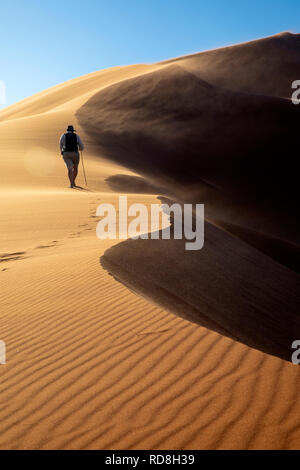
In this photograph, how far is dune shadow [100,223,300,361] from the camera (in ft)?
17.4

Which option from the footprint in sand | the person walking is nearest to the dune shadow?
the footprint in sand

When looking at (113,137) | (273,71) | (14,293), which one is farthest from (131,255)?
Result: (273,71)

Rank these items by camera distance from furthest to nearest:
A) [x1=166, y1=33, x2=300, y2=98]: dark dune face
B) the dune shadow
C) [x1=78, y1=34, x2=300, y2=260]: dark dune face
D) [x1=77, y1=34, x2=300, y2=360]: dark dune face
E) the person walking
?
[x1=166, y1=33, x2=300, y2=98]: dark dune face → [x1=78, y1=34, x2=300, y2=260]: dark dune face → the person walking → [x1=77, y1=34, x2=300, y2=360]: dark dune face → the dune shadow

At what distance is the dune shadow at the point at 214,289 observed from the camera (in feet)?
17.4

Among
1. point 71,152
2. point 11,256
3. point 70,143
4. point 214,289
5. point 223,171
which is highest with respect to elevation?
point 70,143

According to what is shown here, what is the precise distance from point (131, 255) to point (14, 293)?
5.86ft

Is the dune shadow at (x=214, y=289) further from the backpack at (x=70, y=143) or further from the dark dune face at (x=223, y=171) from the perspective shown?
the backpack at (x=70, y=143)

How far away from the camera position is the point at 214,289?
20.6 feet

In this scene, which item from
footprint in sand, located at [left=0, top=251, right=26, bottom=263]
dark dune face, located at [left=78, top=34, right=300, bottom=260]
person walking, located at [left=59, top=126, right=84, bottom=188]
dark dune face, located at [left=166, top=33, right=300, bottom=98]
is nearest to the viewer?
footprint in sand, located at [left=0, top=251, right=26, bottom=263]

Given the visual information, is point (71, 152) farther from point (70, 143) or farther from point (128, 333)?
point (128, 333)

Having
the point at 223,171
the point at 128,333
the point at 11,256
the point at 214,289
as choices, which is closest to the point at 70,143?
the point at 11,256

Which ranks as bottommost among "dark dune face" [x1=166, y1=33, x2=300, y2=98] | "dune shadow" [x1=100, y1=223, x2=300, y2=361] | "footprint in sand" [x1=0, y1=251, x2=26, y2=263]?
"dune shadow" [x1=100, y1=223, x2=300, y2=361]

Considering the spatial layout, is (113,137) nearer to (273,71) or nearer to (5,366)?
(273,71)

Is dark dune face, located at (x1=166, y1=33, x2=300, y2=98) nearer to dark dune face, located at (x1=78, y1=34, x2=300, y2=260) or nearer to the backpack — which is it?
dark dune face, located at (x1=78, y1=34, x2=300, y2=260)
